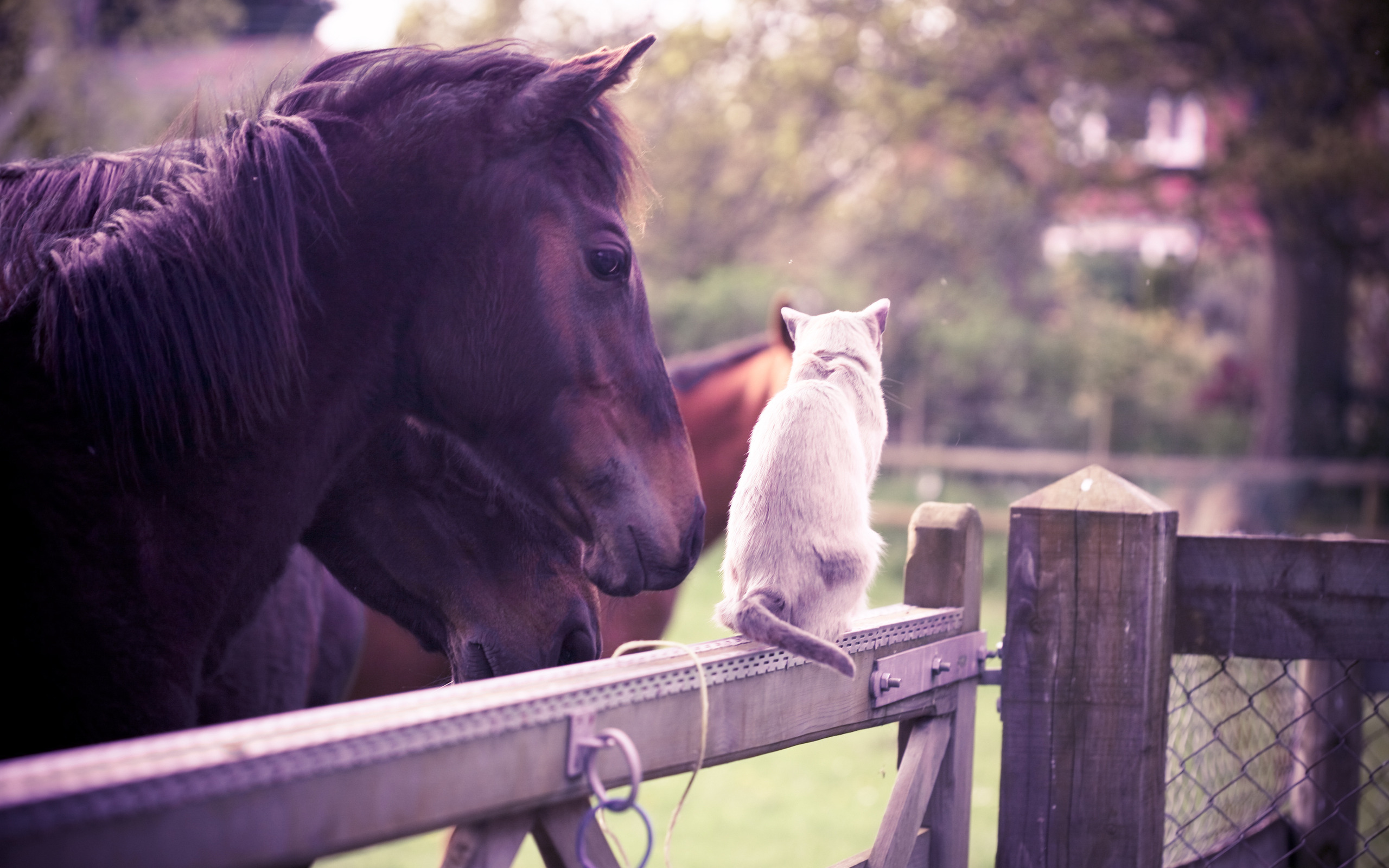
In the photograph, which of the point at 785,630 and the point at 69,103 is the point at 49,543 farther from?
the point at 69,103

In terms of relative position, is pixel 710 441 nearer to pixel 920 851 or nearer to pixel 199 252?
pixel 920 851

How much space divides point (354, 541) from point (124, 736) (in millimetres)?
482

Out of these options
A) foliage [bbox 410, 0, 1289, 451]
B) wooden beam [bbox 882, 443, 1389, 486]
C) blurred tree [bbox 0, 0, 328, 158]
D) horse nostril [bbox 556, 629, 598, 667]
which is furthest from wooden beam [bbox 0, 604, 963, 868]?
wooden beam [bbox 882, 443, 1389, 486]

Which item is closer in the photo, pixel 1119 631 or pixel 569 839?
pixel 569 839

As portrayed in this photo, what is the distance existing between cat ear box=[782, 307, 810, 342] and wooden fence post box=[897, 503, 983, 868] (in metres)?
0.41

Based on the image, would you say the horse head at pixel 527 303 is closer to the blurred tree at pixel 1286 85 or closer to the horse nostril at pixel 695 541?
the horse nostril at pixel 695 541

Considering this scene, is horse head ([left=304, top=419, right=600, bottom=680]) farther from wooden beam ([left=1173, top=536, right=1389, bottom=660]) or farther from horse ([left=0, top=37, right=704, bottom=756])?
wooden beam ([left=1173, top=536, right=1389, bottom=660])

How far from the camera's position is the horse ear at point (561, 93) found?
1.50 m

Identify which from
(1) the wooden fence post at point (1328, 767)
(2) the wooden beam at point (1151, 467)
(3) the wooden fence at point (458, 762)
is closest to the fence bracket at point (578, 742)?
(3) the wooden fence at point (458, 762)

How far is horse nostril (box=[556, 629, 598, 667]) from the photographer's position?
1.67 metres

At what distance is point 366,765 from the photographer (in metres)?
Answer: 0.83

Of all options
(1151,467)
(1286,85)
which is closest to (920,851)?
(1151,467)

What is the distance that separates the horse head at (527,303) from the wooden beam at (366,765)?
28cm

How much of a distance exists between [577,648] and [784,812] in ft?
11.7
